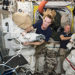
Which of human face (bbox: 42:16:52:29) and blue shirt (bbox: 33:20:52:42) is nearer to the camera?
human face (bbox: 42:16:52:29)

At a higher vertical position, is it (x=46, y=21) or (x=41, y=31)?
(x=46, y=21)

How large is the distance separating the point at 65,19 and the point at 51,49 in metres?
0.60

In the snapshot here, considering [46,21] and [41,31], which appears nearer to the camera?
[46,21]

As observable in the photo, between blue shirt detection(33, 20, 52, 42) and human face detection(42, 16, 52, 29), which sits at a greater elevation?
human face detection(42, 16, 52, 29)

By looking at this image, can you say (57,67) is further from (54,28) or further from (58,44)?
(54,28)

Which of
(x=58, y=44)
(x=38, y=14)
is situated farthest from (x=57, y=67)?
(x=38, y=14)

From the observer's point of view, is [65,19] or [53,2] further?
[53,2]

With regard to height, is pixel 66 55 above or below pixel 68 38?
below

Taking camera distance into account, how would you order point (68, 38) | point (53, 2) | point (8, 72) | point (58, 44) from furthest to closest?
1. point (53, 2)
2. point (58, 44)
3. point (68, 38)
4. point (8, 72)

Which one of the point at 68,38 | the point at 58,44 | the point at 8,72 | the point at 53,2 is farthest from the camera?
the point at 53,2

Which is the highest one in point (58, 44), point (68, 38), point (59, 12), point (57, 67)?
point (59, 12)

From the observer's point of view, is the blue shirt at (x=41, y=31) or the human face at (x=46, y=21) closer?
the human face at (x=46, y=21)

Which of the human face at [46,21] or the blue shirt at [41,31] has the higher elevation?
the human face at [46,21]

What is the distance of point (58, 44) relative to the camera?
240cm
